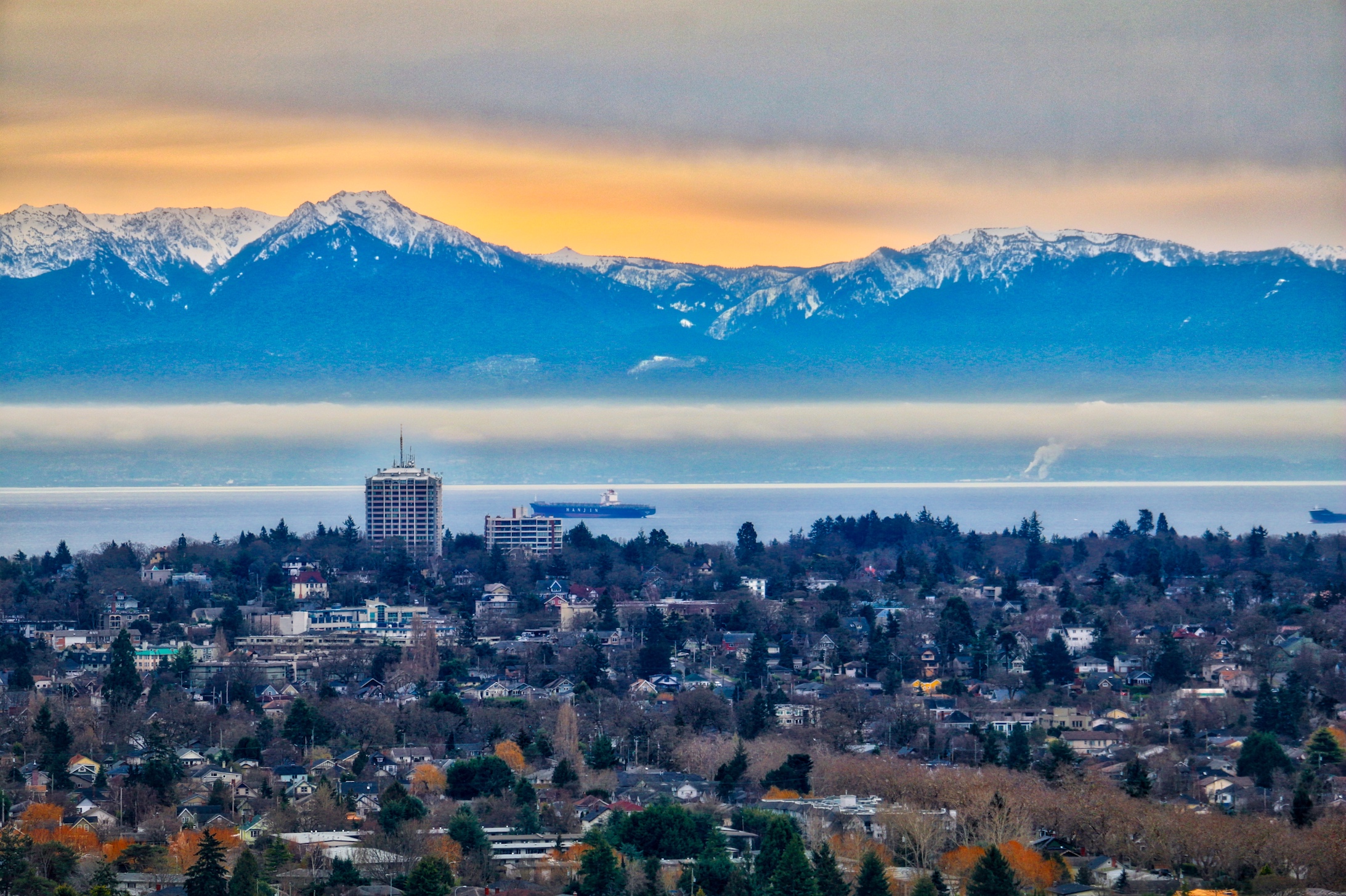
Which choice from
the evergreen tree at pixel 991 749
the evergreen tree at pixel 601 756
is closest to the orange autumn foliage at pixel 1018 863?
the evergreen tree at pixel 991 749

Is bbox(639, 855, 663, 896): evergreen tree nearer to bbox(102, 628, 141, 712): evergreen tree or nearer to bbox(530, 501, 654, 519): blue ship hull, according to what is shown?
bbox(102, 628, 141, 712): evergreen tree

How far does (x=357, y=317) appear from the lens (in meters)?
97.5

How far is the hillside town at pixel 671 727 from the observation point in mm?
15500

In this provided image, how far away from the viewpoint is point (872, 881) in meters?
14.4

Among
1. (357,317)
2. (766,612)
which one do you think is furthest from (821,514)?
(766,612)

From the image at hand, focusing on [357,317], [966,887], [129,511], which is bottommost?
[966,887]

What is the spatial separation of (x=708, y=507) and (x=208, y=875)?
70977 millimetres

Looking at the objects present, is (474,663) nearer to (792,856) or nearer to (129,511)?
(792,856)

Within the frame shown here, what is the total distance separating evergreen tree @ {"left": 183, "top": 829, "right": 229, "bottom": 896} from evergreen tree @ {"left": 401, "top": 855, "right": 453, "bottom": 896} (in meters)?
1.23

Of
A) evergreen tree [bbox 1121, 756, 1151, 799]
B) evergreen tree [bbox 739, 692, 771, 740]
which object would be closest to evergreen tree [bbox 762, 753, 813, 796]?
evergreen tree [bbox 739, 692, 771, 740]

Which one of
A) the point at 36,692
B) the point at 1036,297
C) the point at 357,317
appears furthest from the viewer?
the point at 1036,297

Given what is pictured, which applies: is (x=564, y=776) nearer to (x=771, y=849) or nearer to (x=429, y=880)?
(x=771, y=849)

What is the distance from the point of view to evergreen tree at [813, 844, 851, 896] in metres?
14.5

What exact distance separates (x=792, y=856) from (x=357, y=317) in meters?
84.7
